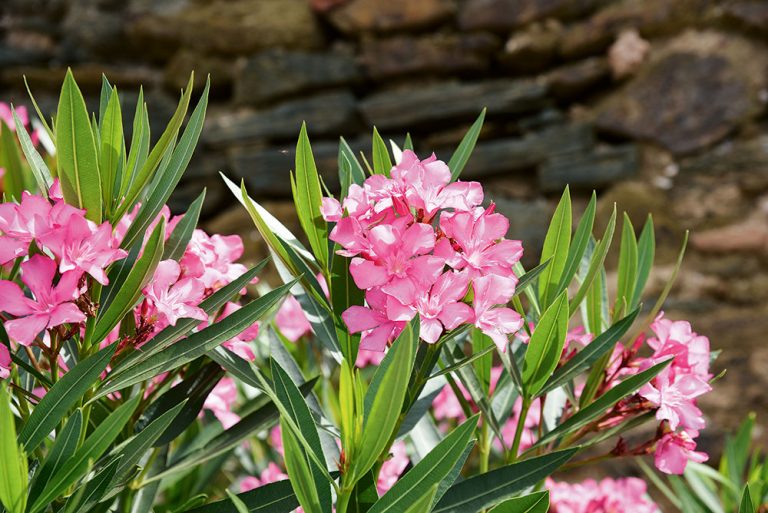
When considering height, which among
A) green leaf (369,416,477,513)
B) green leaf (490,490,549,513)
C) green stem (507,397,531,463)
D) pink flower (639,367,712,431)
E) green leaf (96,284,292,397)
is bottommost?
pink flower (639,367,712,431)

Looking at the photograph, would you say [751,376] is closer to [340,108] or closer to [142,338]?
[340,108]

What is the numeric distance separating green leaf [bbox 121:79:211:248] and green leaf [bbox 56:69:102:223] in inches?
1.4

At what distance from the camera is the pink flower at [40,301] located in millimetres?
529

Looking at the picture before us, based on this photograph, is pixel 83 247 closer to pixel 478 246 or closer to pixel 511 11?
pixel 478 246

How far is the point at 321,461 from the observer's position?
55 centimetres

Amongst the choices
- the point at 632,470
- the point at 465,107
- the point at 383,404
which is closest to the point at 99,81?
the point at 465,107

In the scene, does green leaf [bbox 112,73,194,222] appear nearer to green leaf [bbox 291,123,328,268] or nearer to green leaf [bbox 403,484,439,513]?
green leaf [bbox 291,123,328,268]

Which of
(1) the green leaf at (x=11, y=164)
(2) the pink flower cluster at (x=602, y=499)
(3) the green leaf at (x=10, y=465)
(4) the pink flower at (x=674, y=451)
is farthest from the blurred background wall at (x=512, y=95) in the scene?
(3) the green leaf at (x=10, y=465)

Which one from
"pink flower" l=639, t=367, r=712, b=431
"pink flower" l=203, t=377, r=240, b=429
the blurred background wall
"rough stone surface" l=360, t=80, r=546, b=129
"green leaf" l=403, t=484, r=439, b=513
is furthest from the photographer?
"rough stone surface" l=360, t=80, r=546, b=129

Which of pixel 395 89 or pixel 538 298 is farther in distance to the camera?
pixel 395 89

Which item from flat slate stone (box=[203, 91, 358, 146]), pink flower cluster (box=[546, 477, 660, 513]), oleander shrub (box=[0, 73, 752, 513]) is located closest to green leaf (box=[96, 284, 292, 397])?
oleander shrub (box=[0, 73, 752, 513])

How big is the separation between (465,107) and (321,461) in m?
1.83

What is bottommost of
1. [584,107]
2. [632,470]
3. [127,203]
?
[632,470]

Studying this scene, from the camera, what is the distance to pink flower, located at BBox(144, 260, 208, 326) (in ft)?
1.89
